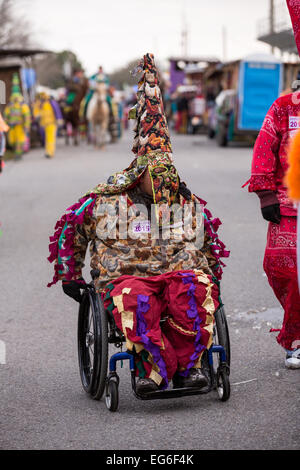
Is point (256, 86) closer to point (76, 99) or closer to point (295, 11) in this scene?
point (76, 99)

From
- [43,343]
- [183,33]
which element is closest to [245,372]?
[43,343]

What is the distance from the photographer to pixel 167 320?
423 cm

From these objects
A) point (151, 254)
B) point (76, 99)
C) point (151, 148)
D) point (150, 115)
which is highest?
point (150, 115)

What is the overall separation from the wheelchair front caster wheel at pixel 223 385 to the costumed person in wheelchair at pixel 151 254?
0.48ft

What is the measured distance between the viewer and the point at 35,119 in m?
26.1

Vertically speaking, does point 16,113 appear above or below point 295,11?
below

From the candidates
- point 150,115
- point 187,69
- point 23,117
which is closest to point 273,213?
point 150,115

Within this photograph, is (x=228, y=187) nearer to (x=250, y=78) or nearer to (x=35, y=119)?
(x=250, y=78)

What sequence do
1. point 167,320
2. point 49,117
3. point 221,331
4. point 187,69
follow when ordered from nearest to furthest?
point 167,320, point 221,331, point 49,117, point 187,69

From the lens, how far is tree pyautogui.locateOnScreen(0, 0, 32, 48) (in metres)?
51.0

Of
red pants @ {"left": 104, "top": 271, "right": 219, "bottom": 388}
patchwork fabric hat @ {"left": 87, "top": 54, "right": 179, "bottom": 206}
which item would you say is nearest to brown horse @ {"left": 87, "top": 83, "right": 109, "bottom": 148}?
patchwork fabric hat @ {"left": 87, "top": 54, "right": 179, "bottom": 206}

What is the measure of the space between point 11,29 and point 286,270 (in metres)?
52.1

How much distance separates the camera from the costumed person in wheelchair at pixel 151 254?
4.16 metres
